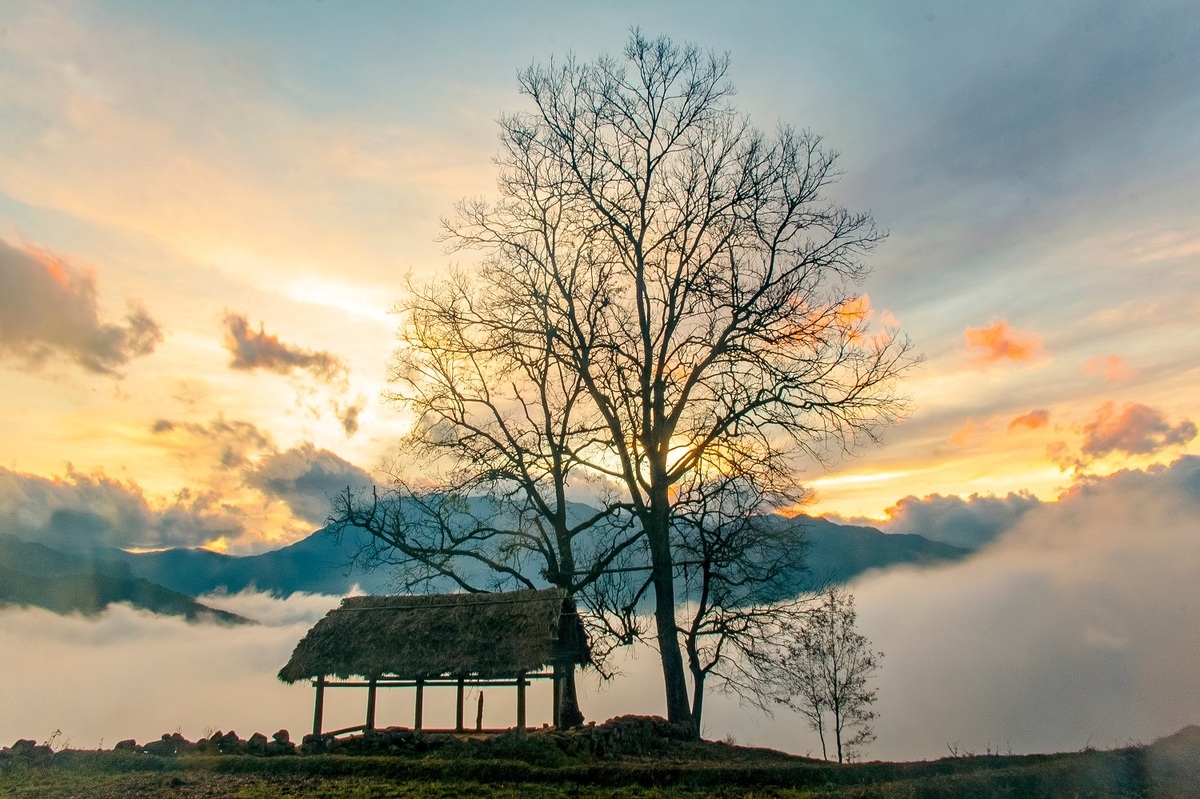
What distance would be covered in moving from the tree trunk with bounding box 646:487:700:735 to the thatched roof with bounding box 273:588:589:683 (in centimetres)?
250

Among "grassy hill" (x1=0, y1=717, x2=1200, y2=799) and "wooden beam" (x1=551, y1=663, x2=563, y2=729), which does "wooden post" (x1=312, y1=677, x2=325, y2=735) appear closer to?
"grassy hill" (x1=0, y1=717, x2=1200, y2=799)

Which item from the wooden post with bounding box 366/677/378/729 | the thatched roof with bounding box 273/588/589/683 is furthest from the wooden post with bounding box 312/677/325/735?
the wooden post with bounding box 366/677/378/729

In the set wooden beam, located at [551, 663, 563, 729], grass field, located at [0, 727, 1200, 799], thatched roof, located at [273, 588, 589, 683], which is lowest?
grass field, located at [0, 727, 1200, 799]

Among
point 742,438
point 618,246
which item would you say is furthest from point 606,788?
point 618,246

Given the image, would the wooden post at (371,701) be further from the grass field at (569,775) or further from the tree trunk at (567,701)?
the tree trunk at (567,701)

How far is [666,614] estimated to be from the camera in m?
21.9

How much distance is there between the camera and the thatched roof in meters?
19.7

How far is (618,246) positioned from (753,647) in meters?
11.5

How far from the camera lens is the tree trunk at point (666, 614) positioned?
21.7 m

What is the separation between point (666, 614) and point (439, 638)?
5.96 m

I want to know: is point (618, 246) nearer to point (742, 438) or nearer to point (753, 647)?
point (742, 438)

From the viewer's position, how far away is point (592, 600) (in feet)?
73.2

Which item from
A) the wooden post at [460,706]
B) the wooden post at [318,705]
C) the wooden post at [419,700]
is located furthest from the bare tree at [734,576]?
the wooden post at [318,705]

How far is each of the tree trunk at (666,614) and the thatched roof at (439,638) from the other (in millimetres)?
2498
